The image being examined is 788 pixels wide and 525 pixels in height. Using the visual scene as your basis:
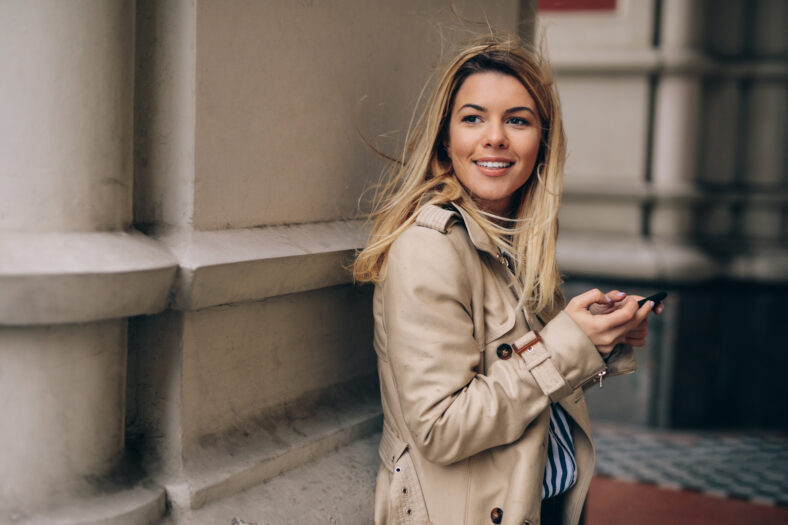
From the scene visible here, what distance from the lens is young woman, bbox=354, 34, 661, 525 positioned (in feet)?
5.52

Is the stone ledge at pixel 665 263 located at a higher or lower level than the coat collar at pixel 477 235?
lower

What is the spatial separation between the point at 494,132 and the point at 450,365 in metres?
0.62

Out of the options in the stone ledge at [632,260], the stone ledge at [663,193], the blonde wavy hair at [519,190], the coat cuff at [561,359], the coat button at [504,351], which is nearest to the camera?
the coat cuff at [561,359]

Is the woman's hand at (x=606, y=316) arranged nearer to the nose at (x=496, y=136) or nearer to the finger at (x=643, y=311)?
the finger at (x=643, y=311)

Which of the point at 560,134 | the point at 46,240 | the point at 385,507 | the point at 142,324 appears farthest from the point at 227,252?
the point at 560,134

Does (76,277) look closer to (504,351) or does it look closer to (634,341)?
(504,351)

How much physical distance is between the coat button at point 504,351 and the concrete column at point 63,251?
2.42 feet

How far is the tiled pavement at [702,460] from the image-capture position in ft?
15.8

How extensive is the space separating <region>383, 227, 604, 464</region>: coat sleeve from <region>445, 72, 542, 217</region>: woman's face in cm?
31

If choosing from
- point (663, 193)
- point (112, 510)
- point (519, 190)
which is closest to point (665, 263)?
point (663, 193)

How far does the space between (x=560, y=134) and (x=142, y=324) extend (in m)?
1.14

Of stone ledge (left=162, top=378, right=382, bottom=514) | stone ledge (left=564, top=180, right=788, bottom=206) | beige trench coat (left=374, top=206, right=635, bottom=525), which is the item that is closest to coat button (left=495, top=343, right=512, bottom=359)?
beige trench coat (left=374, top=206, right=635, bottom=525)

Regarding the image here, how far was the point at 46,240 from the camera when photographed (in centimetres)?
145

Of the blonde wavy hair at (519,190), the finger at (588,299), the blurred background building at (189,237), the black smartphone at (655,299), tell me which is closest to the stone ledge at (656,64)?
the blurred background building at (189,237)
